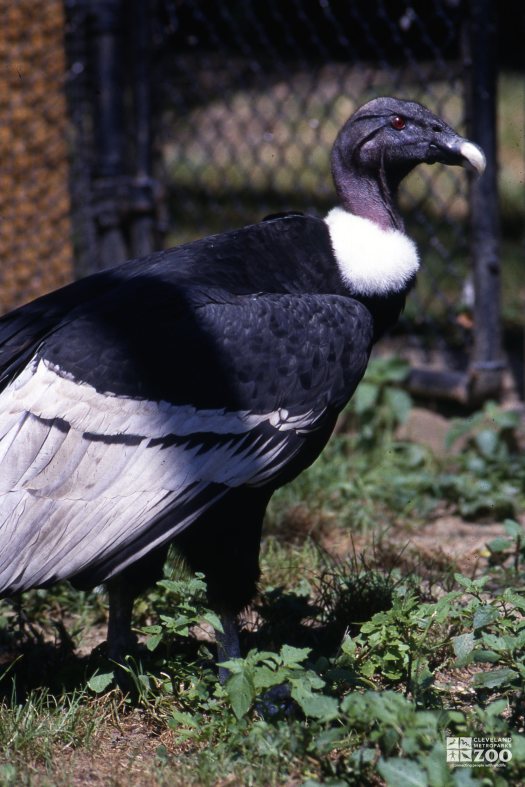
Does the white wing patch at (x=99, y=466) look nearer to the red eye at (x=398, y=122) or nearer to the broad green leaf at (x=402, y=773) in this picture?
the broad green leaf at (x=402, y=773)

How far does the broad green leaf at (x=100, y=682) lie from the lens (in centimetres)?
282

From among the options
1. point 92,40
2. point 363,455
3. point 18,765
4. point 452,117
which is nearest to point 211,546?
point 18,765

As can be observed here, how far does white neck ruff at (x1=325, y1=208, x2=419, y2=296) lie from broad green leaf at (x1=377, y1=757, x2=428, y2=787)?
142cm

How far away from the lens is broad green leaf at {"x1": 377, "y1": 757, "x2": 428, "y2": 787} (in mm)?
2115

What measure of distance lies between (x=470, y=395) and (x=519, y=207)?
329cm

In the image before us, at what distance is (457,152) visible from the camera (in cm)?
326

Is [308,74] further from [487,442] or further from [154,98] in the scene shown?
[487,442]

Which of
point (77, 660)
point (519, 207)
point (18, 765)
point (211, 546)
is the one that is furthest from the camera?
point (519, 207)

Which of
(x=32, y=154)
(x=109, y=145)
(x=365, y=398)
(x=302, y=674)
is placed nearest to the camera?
(x=302, y=674)

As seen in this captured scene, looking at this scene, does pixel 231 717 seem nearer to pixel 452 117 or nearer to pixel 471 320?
pixel 471 320

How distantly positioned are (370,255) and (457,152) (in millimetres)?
440

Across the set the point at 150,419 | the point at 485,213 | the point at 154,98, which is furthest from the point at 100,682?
the point at 154,98

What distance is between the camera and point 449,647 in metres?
3.04

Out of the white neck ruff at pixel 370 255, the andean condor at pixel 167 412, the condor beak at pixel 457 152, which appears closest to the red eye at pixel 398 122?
the condor beak at pixel 457 152
